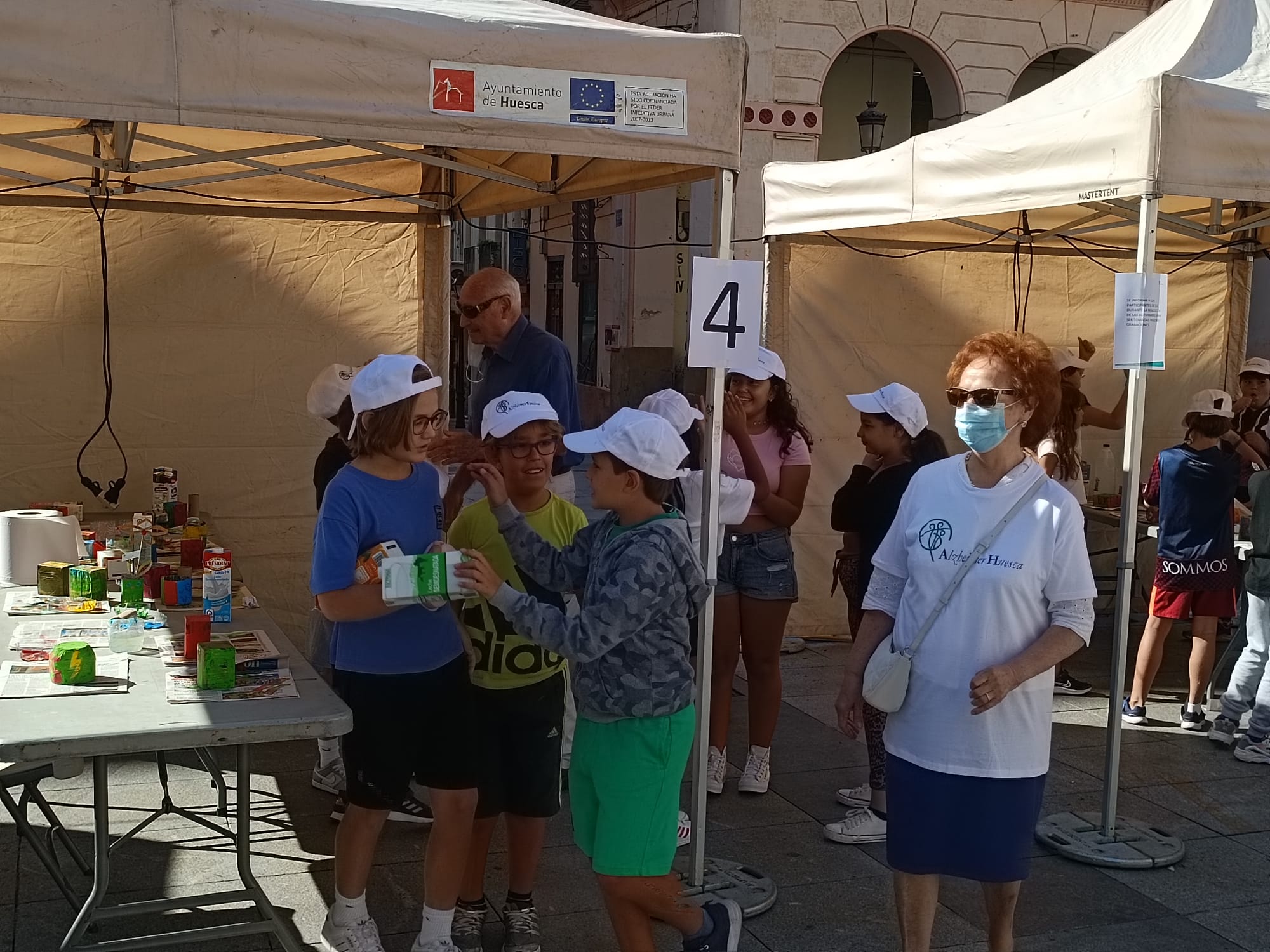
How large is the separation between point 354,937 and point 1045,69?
14.3 m

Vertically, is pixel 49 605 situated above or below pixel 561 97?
below

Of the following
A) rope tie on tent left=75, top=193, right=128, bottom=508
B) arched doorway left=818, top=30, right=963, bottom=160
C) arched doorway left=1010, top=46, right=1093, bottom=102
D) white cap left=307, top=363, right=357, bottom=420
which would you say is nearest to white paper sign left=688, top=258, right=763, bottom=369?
white cap left=307, top=363, right=357, bottom=420

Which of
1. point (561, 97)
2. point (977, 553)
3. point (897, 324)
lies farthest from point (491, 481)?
point (897, 324)

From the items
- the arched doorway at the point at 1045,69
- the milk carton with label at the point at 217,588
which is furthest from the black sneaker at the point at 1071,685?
the arched doorway at the point at 1045,69

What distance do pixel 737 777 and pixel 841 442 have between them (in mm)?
2890

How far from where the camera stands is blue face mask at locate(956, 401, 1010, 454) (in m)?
3.05

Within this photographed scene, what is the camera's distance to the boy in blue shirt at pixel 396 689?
3.27 m

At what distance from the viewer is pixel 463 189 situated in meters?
6.57

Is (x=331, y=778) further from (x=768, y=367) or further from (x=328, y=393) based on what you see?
(x=768, y=367)

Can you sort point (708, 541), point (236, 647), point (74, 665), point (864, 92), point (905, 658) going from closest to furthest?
point (905, 658) < point (74, 665) < point (236, 647) < point (708, 541) < point (864, 92)

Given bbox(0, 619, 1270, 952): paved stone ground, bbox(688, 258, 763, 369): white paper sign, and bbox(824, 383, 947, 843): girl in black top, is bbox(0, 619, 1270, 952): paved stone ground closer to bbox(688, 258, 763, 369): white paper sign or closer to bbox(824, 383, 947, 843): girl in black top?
bbox(824, 383, 947, 843): girl in black top

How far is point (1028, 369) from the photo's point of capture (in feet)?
10.3

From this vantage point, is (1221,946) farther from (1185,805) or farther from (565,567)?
(565,567)

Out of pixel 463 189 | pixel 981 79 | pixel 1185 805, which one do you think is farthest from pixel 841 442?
pixel 981 79
